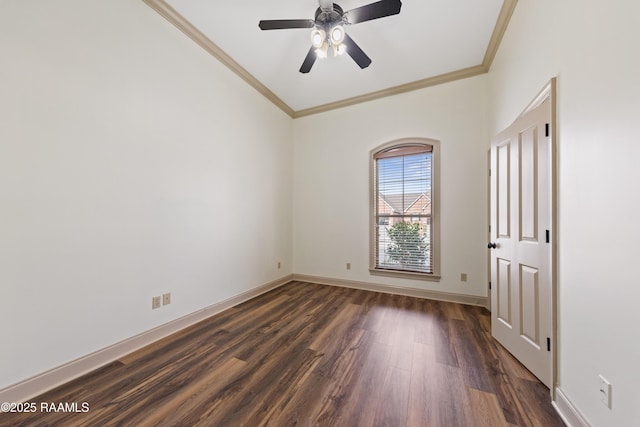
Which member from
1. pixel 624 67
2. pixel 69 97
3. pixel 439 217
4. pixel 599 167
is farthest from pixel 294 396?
pixel 439 217

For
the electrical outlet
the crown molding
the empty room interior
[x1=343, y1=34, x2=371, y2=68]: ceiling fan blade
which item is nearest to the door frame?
the empty room interior

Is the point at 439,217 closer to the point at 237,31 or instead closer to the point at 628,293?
the point at 628,293

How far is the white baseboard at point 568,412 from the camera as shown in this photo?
3.99ft

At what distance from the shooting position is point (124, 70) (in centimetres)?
198

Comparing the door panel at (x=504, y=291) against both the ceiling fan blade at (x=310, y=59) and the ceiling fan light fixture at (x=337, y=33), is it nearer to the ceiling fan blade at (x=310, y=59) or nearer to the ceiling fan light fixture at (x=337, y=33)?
the ceiling fan light fixture at (x=337, y=33)

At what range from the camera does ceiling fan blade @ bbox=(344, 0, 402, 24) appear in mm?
1742

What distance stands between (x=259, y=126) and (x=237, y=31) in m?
1.26

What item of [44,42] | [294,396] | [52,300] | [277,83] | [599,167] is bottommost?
[294,396]

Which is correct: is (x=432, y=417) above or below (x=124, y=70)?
below

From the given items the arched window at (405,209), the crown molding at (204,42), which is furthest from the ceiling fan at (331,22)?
the arched window at (405,209)

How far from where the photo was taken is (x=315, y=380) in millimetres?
1648

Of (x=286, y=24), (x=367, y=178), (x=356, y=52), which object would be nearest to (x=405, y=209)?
(x=367, y=178)

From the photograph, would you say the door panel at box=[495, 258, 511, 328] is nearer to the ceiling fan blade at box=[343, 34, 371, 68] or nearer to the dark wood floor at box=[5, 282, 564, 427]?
the dark wood floor at box=[5, 282, 564, 427]

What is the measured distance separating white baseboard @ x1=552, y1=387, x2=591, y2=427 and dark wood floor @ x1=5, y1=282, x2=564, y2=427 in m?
0.06
